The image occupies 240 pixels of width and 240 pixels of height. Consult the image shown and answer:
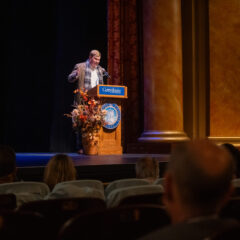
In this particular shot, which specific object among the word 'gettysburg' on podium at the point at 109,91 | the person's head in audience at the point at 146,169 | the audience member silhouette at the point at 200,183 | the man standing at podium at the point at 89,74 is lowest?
the person's head in audience at the point at 146,169

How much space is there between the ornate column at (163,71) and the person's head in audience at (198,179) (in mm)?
5382

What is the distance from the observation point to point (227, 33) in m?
6.73

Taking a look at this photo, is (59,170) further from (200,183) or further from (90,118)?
(90,118)

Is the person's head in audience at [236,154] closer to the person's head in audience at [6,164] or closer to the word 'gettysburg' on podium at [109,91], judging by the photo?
the person's head in audience at [6,164]

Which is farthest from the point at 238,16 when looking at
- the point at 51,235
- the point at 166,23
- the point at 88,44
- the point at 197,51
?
the point at 51,235

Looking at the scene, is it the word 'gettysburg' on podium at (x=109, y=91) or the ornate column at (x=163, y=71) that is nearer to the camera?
the word 'gettysburg' on podium at (x=109, y=91)

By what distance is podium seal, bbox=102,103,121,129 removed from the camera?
593cm

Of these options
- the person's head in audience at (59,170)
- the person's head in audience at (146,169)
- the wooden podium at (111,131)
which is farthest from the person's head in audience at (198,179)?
the wooden podium at (111,131)

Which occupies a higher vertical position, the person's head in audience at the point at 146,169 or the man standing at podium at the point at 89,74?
the man standing at podium at the point at 89,74

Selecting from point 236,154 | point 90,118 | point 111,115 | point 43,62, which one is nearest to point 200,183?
point 236,154

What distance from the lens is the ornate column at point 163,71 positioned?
6.38 meters

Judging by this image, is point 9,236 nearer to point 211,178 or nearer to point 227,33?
point 211,178

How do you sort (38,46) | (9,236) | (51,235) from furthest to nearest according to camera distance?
(38,46)
(51,235)
(9,236)

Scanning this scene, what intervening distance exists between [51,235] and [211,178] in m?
0.86
